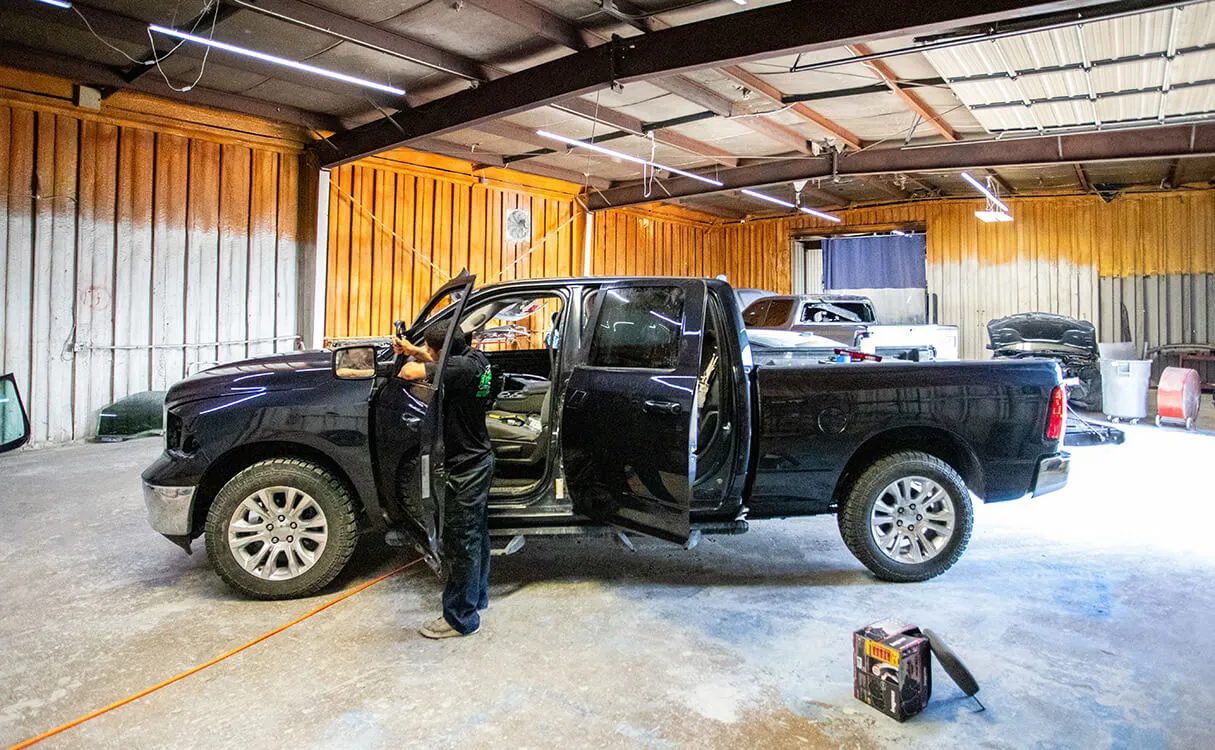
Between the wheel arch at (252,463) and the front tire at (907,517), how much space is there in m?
2.73

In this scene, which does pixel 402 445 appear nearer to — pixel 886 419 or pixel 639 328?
pixel 639 328

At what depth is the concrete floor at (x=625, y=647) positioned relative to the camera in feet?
8.70

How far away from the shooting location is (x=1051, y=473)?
4.16 m

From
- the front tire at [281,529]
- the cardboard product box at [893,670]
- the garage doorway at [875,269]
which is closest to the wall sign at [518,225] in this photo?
the garage doorway at [875,269]

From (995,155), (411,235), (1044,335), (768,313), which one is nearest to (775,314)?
(768,313)

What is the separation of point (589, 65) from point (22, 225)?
668cm

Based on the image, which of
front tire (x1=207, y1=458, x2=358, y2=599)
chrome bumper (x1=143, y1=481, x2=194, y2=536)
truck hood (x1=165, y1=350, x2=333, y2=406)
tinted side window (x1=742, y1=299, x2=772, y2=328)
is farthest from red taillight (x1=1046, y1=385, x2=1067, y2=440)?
tinted side window (x1=742, y1=299, x2=772, y2=328)

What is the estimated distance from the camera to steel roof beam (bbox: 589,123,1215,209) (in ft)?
30.1

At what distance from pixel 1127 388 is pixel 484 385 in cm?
1126

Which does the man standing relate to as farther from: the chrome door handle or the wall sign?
the wall sign

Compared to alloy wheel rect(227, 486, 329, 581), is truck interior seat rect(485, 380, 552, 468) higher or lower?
higher

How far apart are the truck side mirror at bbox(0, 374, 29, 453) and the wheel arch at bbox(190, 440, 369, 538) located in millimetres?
5523

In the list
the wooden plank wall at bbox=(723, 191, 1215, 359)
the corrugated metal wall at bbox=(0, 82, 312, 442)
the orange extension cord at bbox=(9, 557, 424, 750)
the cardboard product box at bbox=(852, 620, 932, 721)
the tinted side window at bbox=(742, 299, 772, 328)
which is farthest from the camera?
the wooden plank wall at bbox=(723, 191, 1215, 359)

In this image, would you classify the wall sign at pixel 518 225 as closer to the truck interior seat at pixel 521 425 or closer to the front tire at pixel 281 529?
the truck interior seat at pixel 521 425
